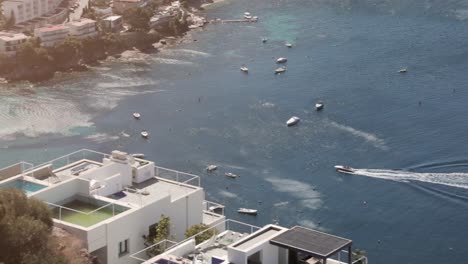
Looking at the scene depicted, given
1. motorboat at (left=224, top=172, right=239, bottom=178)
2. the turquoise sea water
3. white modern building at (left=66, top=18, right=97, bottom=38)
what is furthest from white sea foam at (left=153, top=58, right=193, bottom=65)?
motorboat at (left=224, top=172, right=239, bottom=178)

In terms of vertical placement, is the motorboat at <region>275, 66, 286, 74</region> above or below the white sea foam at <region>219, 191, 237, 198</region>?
below

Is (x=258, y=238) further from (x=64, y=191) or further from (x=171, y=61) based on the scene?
(x=171, y=61)

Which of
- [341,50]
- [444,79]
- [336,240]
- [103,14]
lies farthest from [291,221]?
[103,14]

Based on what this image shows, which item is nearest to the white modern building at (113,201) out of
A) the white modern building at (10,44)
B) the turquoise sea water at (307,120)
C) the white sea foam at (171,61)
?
the turquoise sea water at (307,120)

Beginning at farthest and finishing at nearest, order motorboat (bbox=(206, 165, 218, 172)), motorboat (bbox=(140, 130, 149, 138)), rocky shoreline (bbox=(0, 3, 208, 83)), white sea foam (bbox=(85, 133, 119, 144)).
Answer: rocky shoreline (bbox=(0, 3, 208, 83)) → motorboat (bbox=(140, 130, 149, 138)) → white sea foam (bbox=(85, 133, 119, 144)) → motorboat (bbox=(206, 165, 218, 172))

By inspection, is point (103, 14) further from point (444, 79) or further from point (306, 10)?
point (444, 79)

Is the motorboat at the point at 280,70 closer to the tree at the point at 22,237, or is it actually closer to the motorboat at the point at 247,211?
the motorboat at the point at 247,211

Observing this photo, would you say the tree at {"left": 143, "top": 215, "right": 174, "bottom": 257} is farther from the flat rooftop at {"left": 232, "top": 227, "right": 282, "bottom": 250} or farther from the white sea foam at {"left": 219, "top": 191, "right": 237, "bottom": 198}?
the white sea foam at {"left": 219, "top": 191, "right": 237, "bottom": 198}
